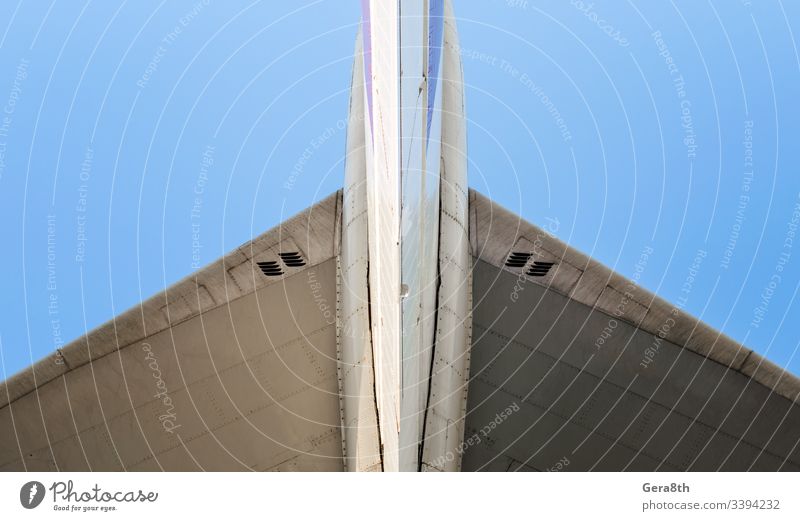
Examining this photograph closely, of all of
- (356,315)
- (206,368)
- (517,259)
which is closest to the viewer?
(356,315)

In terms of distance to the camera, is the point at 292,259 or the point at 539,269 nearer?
the point at 539,269

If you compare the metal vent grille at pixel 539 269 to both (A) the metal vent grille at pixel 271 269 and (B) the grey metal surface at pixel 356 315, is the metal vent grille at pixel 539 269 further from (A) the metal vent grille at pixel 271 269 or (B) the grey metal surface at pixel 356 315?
(A) the metal vent grille at pixel 271 269

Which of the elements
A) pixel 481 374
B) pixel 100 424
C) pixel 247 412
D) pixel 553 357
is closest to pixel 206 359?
pixel 247 412

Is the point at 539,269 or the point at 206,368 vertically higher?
the point at 539,269

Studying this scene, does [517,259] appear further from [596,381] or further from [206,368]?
[206,368]

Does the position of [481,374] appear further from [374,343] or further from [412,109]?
[412,109]

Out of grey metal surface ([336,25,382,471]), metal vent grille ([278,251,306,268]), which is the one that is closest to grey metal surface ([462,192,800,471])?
grey metal surface ([336,25,382,471])

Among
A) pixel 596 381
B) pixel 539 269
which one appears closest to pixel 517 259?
pixel 539 269
